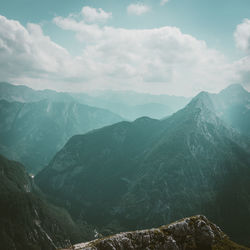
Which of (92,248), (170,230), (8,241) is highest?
(170,230)

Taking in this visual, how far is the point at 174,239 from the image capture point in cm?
7406

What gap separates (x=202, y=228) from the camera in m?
77.4

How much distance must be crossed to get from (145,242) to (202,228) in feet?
67.2

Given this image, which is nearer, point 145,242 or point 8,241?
point 145,242

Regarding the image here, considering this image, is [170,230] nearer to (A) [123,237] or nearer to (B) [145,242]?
(B) [145,242]

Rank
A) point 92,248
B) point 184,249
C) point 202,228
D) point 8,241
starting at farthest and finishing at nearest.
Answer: point 8,241 → point 202,228 → point 184,249 → point 92,248

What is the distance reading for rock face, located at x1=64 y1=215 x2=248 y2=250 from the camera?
7125cm

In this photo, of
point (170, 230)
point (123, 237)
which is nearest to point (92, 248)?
point (123, 237)

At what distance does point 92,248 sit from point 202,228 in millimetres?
37298

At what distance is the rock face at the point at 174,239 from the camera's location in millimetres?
71250

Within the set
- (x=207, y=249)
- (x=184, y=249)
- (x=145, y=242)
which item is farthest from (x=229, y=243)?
(x=145, y=242)

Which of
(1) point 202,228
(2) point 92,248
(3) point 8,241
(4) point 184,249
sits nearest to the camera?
(2) point 92,248

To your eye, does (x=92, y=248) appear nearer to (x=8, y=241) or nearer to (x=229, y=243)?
(x=229, y=243)

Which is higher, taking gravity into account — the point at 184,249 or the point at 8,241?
the point at 184,249
